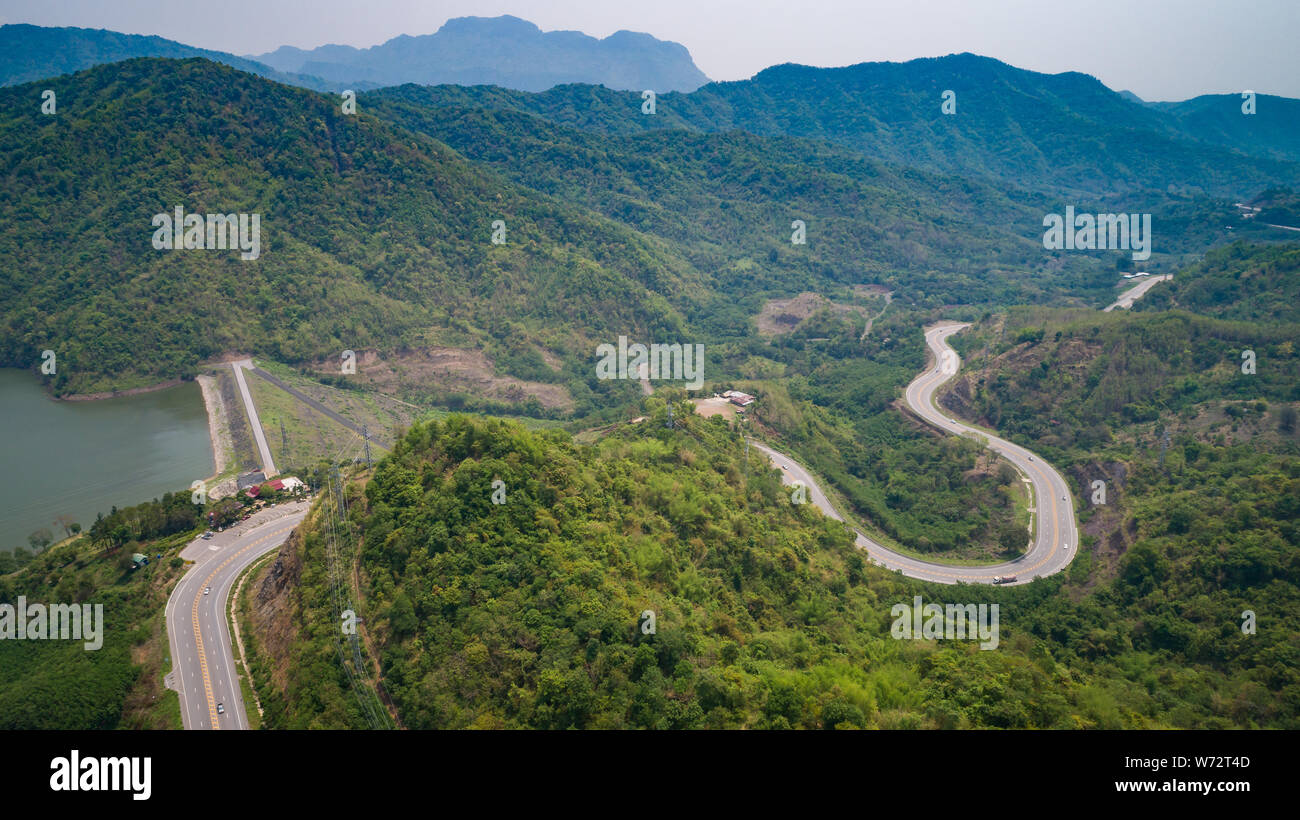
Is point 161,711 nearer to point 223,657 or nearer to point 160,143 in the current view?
point 223,657

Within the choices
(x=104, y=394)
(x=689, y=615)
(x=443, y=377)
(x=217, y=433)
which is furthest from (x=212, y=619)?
(x=104, y=394)

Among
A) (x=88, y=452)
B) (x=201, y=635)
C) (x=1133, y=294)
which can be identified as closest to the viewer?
(x=201, y=635)

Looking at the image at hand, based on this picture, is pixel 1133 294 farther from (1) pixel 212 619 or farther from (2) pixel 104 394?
(2) pixel 104 394
